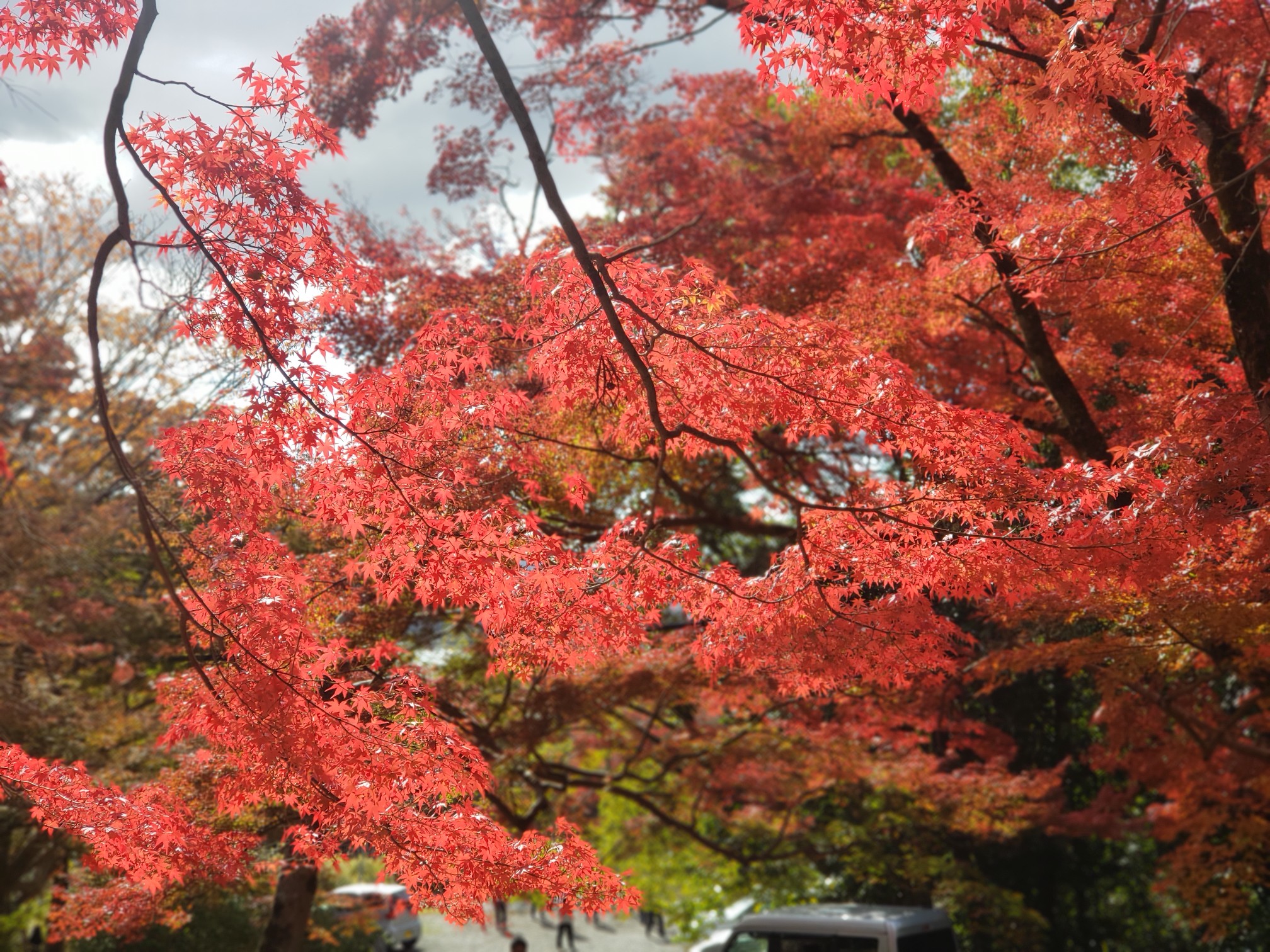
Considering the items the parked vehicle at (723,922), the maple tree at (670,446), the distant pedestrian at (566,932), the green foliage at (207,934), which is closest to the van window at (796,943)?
the parked vehicle at (723,922)

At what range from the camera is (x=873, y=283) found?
839 cm

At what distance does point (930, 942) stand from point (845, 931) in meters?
0.94

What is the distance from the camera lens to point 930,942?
8.67m

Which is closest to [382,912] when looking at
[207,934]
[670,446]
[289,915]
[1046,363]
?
[207,934]

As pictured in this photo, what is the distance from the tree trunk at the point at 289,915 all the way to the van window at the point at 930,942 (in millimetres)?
5519

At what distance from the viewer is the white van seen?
827cm

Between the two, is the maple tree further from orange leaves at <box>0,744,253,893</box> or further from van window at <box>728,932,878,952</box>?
van window at <box>728,932,878,952</box>

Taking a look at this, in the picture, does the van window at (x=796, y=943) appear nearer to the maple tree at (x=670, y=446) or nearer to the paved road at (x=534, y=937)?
the maple tree at (x=670, y=446)

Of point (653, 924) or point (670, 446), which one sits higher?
point (670, 446)

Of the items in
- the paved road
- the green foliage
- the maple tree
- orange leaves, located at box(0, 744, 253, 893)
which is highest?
the maple tree

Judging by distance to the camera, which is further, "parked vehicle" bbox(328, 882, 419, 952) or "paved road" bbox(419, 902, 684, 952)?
"paved road" bbox(419, 902, 684, 952)

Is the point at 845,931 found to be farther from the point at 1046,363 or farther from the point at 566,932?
the point at 566,932

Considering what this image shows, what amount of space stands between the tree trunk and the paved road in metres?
10.9

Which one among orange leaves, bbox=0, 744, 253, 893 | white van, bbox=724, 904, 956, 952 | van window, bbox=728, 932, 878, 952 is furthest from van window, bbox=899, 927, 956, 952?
orange leaves, bbox=0, 744, 253, 893
